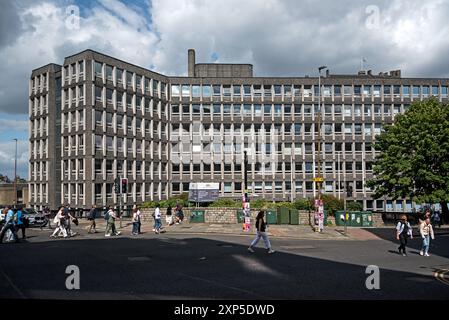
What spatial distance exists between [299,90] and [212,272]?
51554 millimetres

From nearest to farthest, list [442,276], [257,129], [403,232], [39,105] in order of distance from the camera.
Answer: [442,276], [403,232], [39,105], [257,129]

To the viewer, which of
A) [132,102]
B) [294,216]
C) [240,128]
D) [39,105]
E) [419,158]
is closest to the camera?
[419,158]

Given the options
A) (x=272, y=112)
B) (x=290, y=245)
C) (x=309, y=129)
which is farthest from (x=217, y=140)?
(x=290, y=245)

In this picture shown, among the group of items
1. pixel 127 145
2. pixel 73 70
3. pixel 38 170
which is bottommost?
pixel 38 170

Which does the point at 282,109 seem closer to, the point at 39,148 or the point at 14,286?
the point at 39,148

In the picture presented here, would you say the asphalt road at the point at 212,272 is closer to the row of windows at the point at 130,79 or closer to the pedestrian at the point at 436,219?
the pedestrian at the point at 436,219

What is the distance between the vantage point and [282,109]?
195 ft

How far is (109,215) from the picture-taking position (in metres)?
22.9

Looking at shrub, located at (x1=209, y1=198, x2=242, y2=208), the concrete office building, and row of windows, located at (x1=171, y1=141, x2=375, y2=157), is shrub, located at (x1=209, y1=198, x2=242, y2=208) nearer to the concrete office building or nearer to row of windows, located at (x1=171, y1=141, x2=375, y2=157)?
the concrete office building

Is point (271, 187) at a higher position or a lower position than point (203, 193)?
lower

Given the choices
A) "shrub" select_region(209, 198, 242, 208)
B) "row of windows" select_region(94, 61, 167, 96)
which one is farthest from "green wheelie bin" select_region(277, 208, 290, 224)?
"row of windows" select_region(94, 61, 167, 96)

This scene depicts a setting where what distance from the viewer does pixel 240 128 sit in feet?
193

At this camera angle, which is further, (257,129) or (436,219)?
(257,129)

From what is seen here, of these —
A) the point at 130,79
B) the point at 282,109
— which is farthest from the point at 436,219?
the point at 130,79
